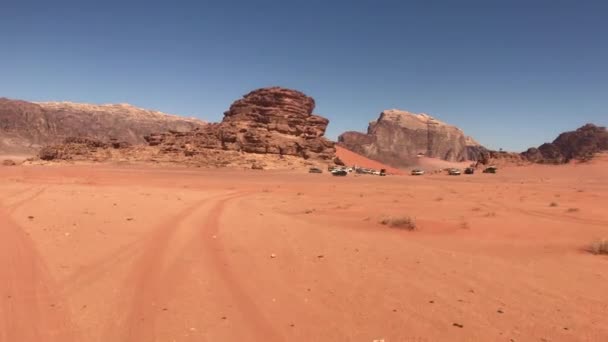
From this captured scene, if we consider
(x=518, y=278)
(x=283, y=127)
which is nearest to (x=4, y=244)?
(x=518, y=278)

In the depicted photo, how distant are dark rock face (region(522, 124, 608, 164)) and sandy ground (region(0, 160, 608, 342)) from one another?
63.3m

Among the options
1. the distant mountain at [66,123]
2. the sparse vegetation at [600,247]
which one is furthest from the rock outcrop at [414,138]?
the sparse vegetation at [600,247]

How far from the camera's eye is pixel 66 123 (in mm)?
123125

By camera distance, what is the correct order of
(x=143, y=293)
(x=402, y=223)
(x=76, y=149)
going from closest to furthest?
1. (x=143, y=293)
2. (x=402, y=223)
3. (x=76, y=149)

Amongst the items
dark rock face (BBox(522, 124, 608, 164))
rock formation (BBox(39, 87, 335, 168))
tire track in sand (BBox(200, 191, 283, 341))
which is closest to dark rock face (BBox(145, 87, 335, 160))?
rock formation (BBox(39, 87, 335, 168))

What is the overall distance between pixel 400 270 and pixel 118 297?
147 inches

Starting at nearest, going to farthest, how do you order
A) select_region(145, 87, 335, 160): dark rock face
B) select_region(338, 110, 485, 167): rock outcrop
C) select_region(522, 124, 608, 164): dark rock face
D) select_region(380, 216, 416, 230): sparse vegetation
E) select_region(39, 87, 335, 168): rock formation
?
1. select_region(380, 216, 416, 230): sparse vegetation
2. select_region(39, 87, 335, 168): rock formation
3. select_region(145, 87, 335, 160): dark rock face
4. select_region(522, 124, 608, 164): dark rock face
5. select_region(338, 110, 485, 167): rock outcrop

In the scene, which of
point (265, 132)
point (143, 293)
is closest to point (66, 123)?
point (265, 132)

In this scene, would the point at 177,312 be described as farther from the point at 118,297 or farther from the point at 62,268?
the point at 62,268

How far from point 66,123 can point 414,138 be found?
107 metres

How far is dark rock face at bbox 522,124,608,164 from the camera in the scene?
210 ft

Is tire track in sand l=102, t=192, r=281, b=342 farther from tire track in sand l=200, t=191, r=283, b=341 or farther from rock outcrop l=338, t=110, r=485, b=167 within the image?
rock outcrop l=338, t=110, r=485, b=167

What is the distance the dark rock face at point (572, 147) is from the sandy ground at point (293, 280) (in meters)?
63.3

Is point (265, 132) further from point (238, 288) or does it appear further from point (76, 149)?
point (238, 288)
